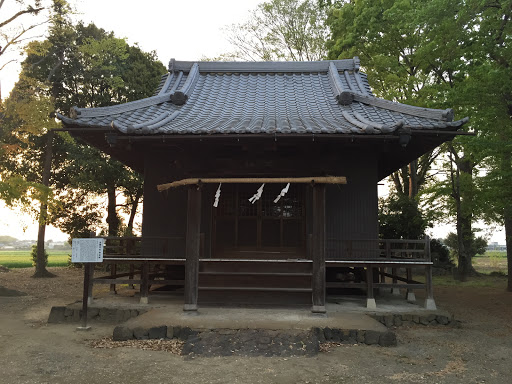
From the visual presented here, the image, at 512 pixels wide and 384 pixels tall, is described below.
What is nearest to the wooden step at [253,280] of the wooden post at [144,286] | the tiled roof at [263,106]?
the wooden post at [144,286]

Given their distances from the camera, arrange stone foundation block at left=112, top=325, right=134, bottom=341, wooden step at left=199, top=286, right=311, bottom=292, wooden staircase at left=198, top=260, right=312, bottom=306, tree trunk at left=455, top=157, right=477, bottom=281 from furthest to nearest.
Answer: tree trunk at left=455, top=157, right=477, bottom=281, wooden staircase at left=198, top=260, right=312, bottom=306, wooden step at left=199, top=286, right=311, bottom=292, stone foundation block at left=112, top=325, right=134, bottom=341

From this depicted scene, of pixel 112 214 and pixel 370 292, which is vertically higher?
pixel 112 214

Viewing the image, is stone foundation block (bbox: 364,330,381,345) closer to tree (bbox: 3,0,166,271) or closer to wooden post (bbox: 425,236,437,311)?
wooden post (bbox: 425,236,437,311)

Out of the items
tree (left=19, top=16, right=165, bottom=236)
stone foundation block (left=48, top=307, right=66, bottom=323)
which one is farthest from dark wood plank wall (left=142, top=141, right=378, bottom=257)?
tree (left=19, top=16, right=165, bottom=236)

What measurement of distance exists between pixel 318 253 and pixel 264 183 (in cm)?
200

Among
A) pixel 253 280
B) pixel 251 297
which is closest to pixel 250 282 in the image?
pixel 253 280

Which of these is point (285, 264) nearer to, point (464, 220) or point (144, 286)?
point (144, 286)

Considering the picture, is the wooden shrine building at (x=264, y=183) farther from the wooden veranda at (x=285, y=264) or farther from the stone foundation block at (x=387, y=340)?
the stone foundation block at (x=387, y=340)

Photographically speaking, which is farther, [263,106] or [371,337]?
[263,106]

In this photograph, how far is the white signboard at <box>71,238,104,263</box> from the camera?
7809 mm

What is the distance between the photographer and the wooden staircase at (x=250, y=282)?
28.8 ft

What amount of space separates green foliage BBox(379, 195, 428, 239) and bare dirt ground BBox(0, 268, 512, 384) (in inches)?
414

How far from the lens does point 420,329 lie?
798cm

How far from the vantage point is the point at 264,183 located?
8.77 m
